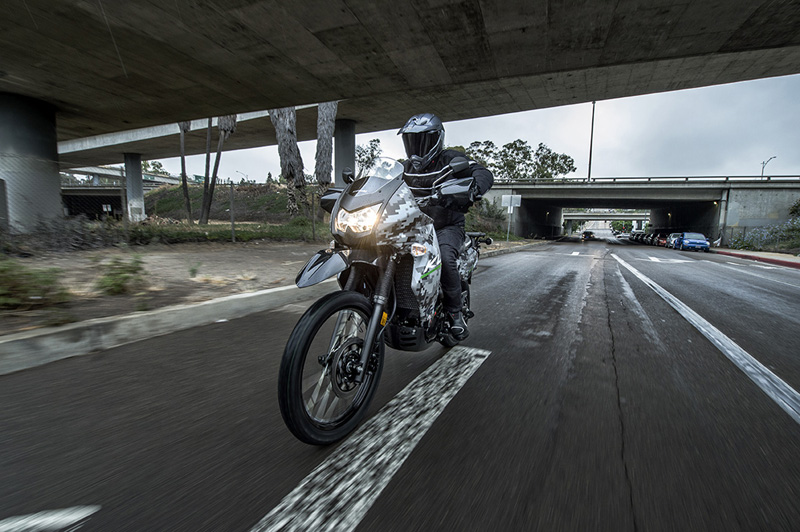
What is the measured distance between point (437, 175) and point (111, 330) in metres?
3.29

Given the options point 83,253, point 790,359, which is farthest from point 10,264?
point 790,359

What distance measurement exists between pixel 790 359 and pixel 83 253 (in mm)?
10840

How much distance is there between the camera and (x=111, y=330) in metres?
3.38

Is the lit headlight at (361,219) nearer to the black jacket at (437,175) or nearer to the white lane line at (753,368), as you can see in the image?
the black jacket at (437,175)

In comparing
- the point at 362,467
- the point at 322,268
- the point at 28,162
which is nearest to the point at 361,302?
the point at 322,268

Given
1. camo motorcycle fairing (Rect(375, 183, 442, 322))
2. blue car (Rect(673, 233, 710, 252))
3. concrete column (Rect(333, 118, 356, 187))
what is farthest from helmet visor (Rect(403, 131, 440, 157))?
blue car (Rect(673, 233, 710, 252))

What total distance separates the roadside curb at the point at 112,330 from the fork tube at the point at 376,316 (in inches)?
107

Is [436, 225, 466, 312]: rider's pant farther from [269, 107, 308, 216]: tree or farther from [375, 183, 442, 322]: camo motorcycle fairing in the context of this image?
[269, 107, 308, 216]: tree

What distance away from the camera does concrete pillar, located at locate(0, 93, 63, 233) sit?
26.8 ft

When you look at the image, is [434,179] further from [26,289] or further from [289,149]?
[289,149]

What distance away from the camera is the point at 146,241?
9.70 m

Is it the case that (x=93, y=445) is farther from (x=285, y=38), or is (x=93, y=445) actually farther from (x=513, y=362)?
(x=285, y=38)

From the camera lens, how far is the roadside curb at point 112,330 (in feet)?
9.32

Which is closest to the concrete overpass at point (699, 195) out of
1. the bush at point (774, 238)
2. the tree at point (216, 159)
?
the bush at point (774, 238)
